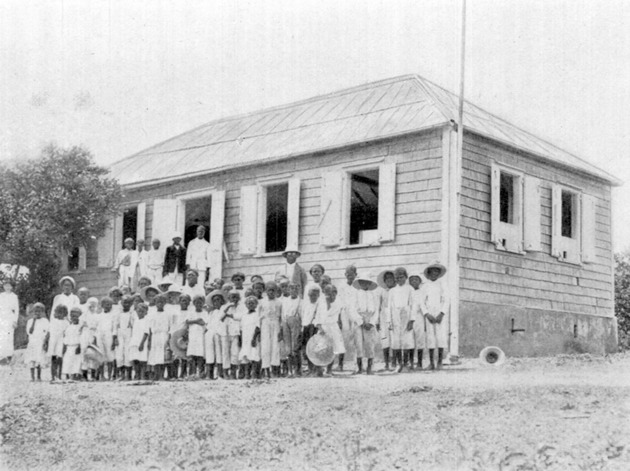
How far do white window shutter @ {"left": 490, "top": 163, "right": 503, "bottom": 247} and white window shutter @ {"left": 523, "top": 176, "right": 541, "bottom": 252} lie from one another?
75 centimetres

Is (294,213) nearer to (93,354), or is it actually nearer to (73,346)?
(93,354)

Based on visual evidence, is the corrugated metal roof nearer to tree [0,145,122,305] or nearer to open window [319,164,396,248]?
open window [319,164,396,248]

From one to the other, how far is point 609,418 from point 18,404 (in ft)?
21.3

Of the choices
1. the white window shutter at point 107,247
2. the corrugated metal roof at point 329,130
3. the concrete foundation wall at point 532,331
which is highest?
the corrugated metal roof at point 329,130

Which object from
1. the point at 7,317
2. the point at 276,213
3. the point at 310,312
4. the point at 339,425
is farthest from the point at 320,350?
the point at 276,213

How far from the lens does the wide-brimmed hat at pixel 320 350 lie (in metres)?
11.0

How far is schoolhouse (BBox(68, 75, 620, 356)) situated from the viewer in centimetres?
1355

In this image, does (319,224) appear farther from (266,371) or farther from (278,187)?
(266,371)

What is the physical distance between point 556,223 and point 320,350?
6322mm

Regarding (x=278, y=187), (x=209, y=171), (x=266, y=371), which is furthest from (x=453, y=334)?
(x=209, y=171)

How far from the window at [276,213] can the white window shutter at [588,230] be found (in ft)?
18.2

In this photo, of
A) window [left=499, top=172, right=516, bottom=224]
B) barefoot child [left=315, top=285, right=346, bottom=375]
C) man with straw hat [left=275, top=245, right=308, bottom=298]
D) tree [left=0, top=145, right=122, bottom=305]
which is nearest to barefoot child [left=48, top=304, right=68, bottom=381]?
man with straw hat [left=275, top=245, right=308, bottom=298]

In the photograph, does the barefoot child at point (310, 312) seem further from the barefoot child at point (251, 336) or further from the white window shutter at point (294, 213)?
the white window shutter at point (294, 213)

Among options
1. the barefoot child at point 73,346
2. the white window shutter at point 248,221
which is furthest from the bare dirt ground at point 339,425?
the white window shutter at point 248,221
